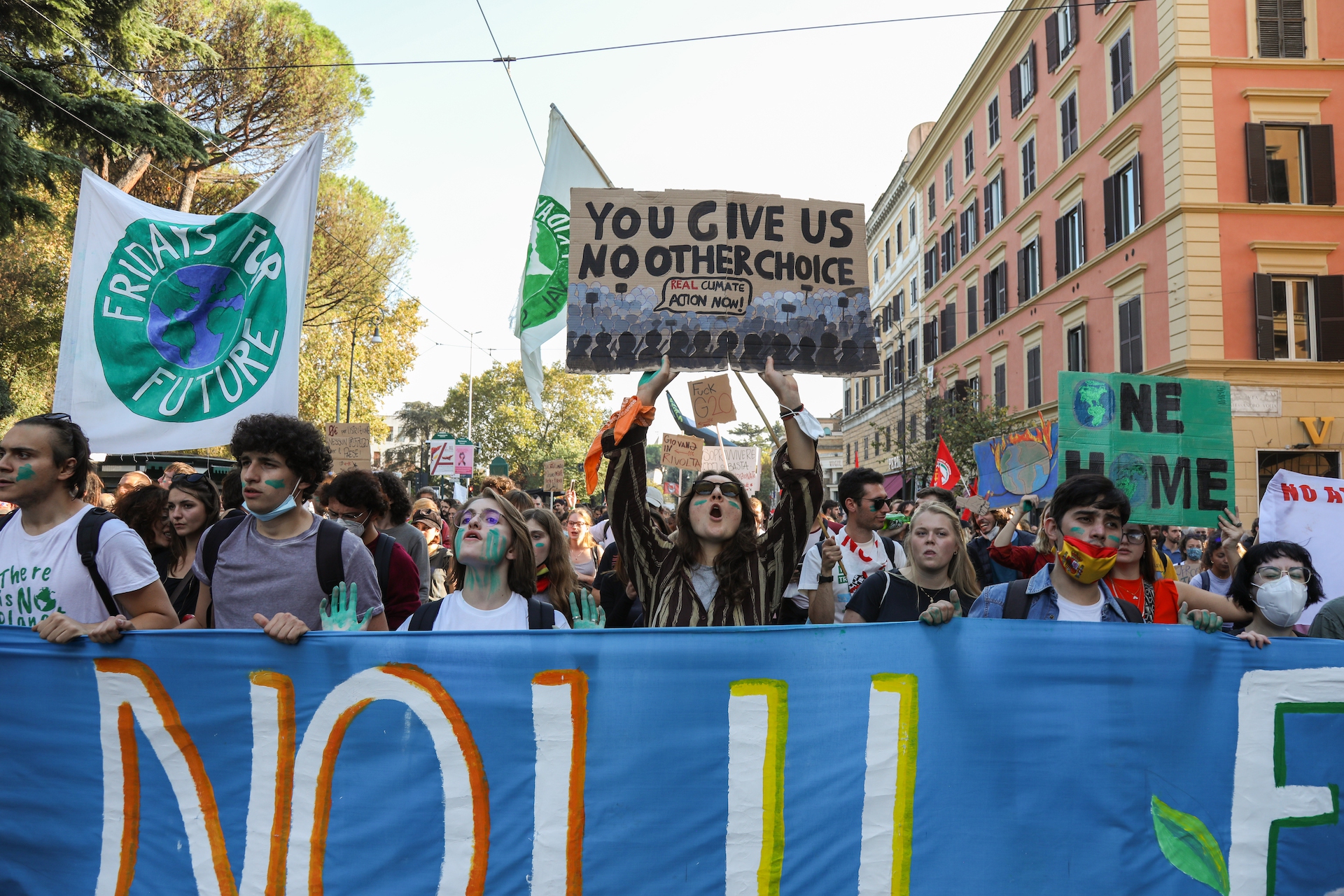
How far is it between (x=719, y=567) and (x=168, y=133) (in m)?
13.1

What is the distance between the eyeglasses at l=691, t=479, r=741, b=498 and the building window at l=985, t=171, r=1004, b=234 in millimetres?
28991

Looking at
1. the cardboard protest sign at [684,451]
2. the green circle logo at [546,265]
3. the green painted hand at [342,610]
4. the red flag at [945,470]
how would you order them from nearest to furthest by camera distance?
the green painted hand at [342,610], the green circle logo at [546,265], the cardboard protest sign at [684,451], the red flag at [945,470]

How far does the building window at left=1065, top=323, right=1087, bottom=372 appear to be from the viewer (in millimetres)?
24344

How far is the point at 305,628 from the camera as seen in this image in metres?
3.00

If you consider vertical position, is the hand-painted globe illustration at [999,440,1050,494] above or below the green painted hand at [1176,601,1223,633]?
above

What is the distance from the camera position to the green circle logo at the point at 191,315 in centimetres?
443

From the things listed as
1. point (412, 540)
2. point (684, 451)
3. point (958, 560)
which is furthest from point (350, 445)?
point (958, 560)

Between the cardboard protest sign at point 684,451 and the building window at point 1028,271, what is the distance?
744 inches

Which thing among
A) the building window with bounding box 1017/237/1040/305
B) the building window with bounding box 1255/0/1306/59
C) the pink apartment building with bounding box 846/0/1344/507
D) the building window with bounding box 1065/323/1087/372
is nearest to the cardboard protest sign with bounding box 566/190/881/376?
the pink apartment building with bounding box 846/0/1344/507

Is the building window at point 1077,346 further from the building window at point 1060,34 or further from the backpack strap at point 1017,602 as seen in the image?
the backpack strap at point 1017,602

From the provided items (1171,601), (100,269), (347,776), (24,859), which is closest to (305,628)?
(347,776)

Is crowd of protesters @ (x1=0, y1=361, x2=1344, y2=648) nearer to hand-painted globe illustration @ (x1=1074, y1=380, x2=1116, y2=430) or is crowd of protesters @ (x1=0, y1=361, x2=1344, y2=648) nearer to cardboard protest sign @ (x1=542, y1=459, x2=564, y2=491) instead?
hand-painted globe illustration @ (x1=1074, y1=380, x2=1116, y2=430)

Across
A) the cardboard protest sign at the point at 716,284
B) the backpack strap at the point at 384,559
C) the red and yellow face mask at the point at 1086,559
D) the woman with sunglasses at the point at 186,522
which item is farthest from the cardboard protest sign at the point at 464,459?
the red and yellow face mask at the point at 1086,559

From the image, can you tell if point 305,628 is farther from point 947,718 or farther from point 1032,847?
point 1032,847
